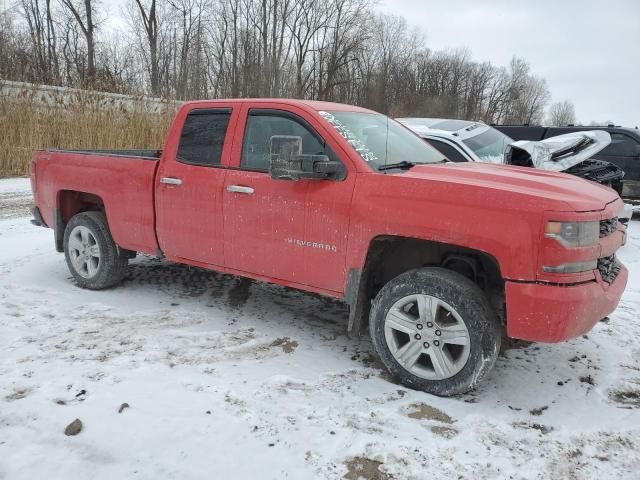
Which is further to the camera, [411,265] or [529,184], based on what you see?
[411,265]

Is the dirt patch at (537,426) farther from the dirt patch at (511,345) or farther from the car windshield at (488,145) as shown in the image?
the car windshield at (488,145)

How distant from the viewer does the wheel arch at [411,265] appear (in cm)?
331

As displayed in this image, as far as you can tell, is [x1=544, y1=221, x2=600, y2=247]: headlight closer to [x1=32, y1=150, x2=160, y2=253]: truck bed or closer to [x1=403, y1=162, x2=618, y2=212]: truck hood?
[x1=403, y1=162, x2=618, y2=212]: truck hood

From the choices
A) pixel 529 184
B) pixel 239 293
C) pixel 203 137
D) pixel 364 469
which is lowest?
pixel 364 469

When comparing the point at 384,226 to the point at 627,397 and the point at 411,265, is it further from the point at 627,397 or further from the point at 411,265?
the point at 627,397

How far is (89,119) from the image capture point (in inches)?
519

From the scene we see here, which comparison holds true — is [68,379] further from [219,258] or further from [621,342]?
[621,342]

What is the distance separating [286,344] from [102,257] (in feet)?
7.27

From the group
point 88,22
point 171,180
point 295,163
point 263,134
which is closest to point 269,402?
point 295,163

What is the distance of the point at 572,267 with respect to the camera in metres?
2.81

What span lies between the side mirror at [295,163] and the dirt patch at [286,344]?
1.30 meters

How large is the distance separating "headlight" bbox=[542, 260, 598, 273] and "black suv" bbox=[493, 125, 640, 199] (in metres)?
9.22

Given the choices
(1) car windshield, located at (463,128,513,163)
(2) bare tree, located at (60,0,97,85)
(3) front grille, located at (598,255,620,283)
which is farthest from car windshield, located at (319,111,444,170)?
(2) bare tree, located at (60,0,97,85)

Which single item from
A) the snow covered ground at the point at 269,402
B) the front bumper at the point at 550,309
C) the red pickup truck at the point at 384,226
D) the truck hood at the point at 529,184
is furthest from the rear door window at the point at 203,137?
the front bumper at the point at 550,309
